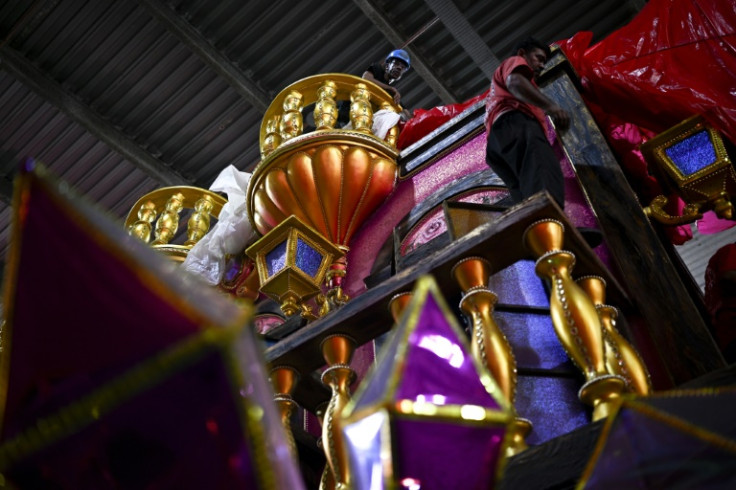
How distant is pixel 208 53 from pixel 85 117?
155cm

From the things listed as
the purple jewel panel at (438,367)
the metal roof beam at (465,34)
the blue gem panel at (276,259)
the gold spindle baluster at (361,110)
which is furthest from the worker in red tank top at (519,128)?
the metal roof beam at (465,34)

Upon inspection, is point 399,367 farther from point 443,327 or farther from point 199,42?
point 199,42

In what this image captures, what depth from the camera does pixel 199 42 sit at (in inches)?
273

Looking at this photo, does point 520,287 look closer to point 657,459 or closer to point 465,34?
point 657,459

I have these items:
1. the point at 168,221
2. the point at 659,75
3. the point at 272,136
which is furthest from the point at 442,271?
the point at 168,221

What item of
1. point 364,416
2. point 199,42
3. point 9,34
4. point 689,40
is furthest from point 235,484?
point 9,34

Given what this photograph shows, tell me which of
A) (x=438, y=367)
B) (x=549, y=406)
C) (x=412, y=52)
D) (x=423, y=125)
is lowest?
(x=549, y=406)

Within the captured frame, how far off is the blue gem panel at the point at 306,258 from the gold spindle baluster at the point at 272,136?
42.9 inches

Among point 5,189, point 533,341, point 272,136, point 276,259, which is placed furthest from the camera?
point 5,189

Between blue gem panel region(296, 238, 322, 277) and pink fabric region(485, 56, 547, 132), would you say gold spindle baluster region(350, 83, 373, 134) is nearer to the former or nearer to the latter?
blue gem panel region(296, 238, 322, 277)

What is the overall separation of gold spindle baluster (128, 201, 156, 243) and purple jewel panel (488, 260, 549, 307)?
10.3 feet

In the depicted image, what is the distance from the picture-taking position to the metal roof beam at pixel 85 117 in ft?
23.2

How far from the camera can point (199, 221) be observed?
5.49m

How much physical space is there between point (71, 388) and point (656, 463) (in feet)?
2.31
